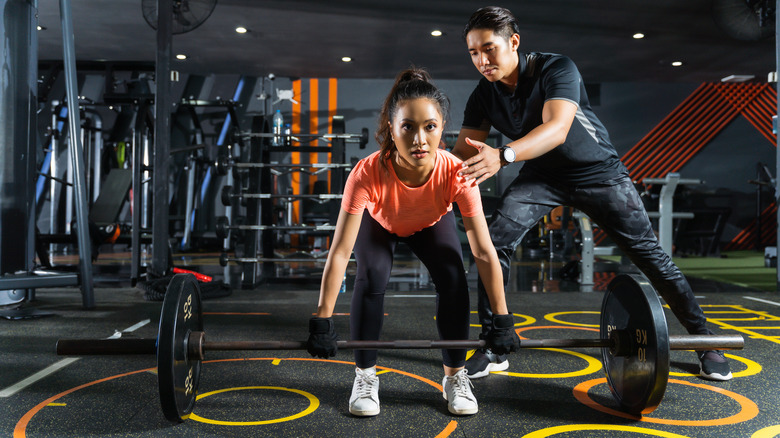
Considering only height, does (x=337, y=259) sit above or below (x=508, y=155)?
below

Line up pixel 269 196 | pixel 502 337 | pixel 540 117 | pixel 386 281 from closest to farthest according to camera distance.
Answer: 1. pixel 502 337
2. pixel 386 281
3. pixel 540 117
4. pixel 269 196

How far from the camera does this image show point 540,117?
1785 mm

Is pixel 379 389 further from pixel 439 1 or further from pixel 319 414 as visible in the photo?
pixel 439 1

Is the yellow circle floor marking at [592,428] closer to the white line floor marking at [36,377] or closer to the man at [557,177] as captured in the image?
the man at [557,177]

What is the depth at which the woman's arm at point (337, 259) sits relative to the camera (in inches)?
55.7

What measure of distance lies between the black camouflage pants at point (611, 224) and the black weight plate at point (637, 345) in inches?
11.0

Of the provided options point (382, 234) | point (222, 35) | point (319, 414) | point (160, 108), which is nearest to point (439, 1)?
point (222, 35)

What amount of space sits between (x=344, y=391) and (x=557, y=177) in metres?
0.99

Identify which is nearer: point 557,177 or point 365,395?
point 365,395

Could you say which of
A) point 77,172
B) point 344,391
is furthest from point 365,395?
point 77,172

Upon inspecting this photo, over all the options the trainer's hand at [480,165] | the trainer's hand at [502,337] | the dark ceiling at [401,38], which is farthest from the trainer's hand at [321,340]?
the dark ceiling at [401,38]

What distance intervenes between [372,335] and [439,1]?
15.8 feet

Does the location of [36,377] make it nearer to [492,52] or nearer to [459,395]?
[459,395]

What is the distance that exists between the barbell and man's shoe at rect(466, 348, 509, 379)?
1.35 ft
